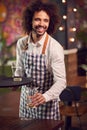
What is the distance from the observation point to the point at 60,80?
2.45 m

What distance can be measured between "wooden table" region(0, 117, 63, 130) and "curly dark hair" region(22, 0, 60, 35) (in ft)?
2.40

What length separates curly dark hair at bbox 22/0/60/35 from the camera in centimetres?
256

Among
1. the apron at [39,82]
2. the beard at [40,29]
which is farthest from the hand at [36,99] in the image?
the beard at [40,29]

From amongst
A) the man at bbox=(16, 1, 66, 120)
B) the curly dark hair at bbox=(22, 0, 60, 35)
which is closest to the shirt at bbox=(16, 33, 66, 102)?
the man at bbox=(16, 1, 66, 120)

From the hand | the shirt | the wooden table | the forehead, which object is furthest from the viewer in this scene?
the forehead

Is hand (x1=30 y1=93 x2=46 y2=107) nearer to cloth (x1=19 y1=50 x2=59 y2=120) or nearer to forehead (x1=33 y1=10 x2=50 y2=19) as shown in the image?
cloth (x1=19 y1=50 x2=59 y2=120)

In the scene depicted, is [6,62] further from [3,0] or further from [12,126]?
[12,126]

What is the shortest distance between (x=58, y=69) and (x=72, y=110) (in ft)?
5.36

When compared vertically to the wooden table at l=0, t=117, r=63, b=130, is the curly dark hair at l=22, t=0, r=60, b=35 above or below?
above

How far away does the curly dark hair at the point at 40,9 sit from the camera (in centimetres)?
256

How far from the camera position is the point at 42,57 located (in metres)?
2.55

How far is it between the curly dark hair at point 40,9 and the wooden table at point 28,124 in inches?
28.8

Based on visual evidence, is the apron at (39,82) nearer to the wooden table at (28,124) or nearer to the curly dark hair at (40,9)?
the curly dark hair at (40,9)

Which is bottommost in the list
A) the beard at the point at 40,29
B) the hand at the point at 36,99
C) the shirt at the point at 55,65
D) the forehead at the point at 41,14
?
the hand at the point at 36,99
